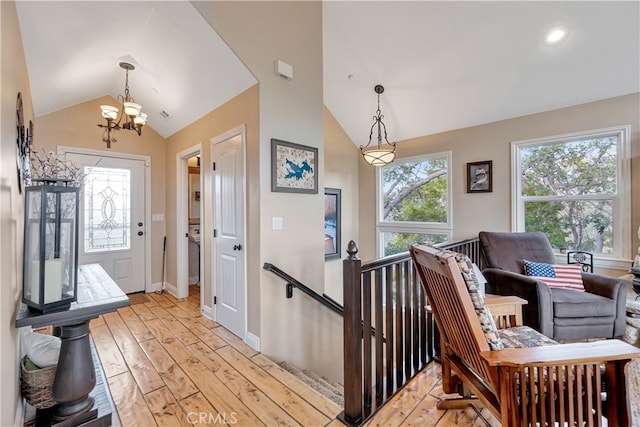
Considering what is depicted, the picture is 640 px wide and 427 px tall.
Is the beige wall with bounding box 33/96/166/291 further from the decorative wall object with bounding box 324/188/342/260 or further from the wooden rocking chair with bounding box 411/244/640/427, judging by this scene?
the wooden rocking chair with bounding box 411/244/640/427

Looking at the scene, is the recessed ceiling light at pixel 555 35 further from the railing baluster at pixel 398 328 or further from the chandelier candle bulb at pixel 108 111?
the chandelier candle bulb at pixel 108 111

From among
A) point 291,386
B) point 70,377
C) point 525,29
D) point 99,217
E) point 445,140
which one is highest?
point 525,29

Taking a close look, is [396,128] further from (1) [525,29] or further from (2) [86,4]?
(2) [86,4]

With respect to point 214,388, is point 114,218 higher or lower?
higher

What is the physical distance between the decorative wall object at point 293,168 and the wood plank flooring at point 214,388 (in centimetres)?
156

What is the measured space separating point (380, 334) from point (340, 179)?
11.7 feet

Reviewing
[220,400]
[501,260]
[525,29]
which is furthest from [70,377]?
[525,29]

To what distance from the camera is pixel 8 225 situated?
125 centimetres

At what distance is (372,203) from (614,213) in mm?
3088

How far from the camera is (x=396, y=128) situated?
4.60 metres

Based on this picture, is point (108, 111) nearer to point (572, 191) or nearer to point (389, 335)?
point (389, 335)

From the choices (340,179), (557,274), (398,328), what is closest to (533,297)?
(557,274)

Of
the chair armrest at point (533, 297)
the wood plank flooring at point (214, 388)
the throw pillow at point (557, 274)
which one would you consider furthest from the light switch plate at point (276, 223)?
the throw pillow at point (557, 274)

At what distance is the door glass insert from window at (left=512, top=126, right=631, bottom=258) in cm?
533
